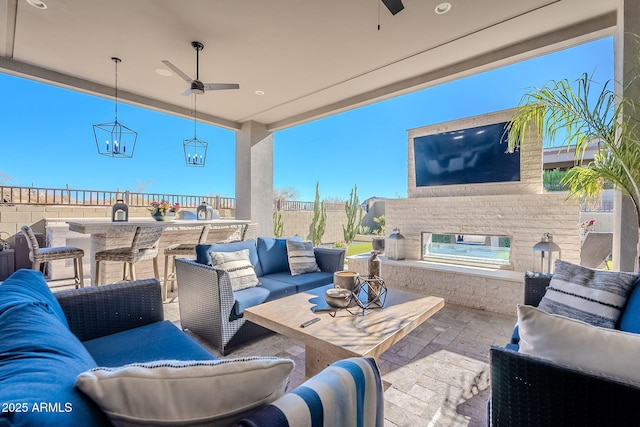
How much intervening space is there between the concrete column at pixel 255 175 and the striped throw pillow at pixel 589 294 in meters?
4.66

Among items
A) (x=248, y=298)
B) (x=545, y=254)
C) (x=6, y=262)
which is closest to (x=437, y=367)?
(x=248, y=298)

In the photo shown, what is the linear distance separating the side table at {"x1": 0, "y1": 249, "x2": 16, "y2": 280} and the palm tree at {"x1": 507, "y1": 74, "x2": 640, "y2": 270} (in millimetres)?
7023

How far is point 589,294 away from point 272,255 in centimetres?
279

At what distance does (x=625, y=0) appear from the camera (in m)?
2.26

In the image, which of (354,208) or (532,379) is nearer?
(532,379)

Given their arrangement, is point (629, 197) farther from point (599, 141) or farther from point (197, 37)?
point (197, 37)

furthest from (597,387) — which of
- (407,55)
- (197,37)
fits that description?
(197,37)

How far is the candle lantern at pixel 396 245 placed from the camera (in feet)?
14.6

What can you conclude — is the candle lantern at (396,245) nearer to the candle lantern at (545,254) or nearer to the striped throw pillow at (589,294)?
the candle lantern at (545,254)

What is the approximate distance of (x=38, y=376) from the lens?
1.95 ft

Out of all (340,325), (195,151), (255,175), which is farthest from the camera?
(255,175)

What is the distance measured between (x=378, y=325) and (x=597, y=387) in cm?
106

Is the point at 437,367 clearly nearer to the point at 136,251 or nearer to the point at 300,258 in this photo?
the point at 300,258

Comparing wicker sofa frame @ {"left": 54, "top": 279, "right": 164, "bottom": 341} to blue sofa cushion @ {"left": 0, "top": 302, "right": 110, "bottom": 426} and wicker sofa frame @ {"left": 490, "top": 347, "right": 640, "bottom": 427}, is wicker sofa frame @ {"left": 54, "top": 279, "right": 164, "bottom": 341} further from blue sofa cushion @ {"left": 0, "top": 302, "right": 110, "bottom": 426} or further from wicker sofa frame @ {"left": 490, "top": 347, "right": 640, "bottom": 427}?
wicker sofa frame @ {"left": 490, "top": 347, "right": 640, "bottom": 427}
